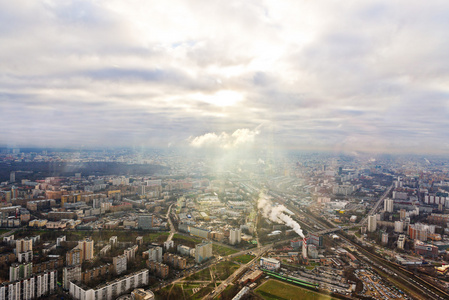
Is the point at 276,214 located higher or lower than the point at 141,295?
higher

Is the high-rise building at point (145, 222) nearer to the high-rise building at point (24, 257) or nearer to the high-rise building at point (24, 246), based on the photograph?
the high-rise building at point (24, 246)

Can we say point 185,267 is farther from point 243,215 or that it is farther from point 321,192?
point 321,192

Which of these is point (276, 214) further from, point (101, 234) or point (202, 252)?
point (101, 234)

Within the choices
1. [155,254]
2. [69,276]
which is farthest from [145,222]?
[69,276]

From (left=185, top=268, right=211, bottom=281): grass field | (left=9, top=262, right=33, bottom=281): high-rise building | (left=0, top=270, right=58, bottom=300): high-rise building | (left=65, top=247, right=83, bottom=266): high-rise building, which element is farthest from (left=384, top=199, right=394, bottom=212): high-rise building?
(left=9, top=262, right=33, bottom=281): high-rise building

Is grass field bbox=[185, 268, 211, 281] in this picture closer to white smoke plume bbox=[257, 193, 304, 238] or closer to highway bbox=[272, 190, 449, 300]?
white smoke plume bbox=[257, 193, 304, 238]
